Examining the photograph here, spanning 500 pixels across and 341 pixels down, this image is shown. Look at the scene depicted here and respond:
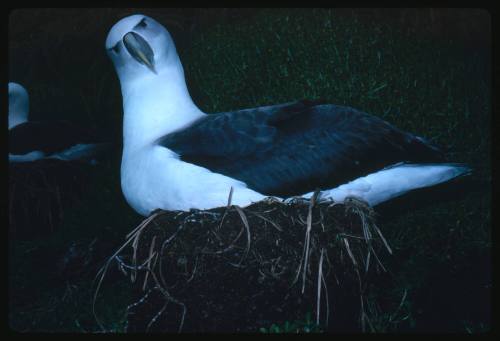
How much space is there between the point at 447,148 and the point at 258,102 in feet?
3.42

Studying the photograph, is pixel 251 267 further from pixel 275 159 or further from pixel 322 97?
pixel 322 97

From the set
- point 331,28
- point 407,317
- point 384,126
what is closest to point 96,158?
point 331,28

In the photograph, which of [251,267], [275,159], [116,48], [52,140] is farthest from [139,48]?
[251,267]

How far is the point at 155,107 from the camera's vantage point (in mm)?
3174

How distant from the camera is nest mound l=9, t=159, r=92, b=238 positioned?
11.1 ft

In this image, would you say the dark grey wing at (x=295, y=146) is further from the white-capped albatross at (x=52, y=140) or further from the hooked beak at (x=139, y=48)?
the white-capped albatross at (x=52, y=140)

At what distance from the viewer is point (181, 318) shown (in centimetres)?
247

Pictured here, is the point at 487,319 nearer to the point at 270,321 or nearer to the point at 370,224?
the point at 370,224

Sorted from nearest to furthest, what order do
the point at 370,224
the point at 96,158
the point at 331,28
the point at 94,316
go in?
the point at 370,224, the point at 94,316, the point at 331,28, the point at 96,158

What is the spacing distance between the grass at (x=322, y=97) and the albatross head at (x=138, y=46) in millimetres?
222

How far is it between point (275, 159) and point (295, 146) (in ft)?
0.36

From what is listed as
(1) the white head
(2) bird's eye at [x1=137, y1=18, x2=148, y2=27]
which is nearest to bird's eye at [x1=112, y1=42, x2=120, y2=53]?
(2) bird's eye at [x1=137, y1=18, x2=148, y2=27]

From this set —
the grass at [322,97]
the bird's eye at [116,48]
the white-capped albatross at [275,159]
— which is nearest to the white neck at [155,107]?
the white-capped albatross at [275,159]

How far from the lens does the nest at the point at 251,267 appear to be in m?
2.44
